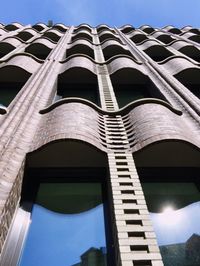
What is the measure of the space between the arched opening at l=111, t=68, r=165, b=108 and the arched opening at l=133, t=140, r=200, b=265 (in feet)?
15.8

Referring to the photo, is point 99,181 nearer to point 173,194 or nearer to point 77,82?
point 173,194

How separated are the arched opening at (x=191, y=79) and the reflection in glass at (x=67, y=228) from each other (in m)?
6.64

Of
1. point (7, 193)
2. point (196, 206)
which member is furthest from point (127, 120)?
point (7, 193)

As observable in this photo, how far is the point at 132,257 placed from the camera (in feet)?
12.9

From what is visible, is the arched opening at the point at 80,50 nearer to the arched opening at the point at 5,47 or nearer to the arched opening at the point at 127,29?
the arched opening at the point at 5,47

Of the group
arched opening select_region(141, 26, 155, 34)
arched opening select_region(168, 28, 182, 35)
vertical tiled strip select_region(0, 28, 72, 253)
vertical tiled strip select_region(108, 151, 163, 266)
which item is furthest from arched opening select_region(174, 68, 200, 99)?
arched opening select_region(141, 26, 155, 34)

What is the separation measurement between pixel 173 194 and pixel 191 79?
21.8 ft

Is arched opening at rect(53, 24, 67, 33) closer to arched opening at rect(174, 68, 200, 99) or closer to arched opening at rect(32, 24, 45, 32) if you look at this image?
arched opening at rect(32, 24, 45, 32)

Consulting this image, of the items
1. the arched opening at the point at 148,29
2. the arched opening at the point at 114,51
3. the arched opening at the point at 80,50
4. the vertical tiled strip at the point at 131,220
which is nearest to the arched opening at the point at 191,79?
the arched opening at the point at 114,51

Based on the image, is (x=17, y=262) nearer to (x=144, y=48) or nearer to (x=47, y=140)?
(x=47, y=140)

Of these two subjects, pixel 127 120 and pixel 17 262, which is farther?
pixel 127 120

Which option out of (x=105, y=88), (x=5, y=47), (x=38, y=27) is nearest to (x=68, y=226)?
(x=105, y=88)

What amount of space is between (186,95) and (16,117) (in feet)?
14.6

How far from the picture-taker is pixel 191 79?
451 inches
